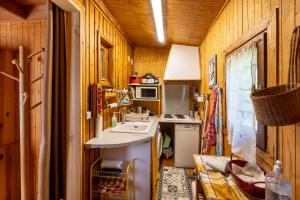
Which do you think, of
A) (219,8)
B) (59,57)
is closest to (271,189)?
(59,57)

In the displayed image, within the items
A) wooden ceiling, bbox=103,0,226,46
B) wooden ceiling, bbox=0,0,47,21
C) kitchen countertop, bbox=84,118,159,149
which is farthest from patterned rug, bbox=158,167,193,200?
wooden ceiling, bbox=0,0,47,21

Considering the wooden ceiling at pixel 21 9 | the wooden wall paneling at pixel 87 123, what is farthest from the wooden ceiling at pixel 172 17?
the wooden ceiling at pixel 21 9

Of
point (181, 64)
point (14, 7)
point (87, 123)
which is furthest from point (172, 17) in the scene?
point (14, 7)

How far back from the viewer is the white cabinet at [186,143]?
3674 mm

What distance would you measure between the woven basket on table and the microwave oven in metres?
3.14

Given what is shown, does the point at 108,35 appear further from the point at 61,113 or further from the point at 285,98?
the point at 285,98

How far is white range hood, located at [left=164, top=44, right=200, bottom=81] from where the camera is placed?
→ 410cm

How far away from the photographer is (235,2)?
1.90 meters

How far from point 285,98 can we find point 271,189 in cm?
47

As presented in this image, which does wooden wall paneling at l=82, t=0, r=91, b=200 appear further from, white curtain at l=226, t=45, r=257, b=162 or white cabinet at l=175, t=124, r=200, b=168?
white cabinet at l=175, t=124, r=200, b=168

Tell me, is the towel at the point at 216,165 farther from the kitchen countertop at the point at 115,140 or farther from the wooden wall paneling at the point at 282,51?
the kitchen countertop at the point at 115,140

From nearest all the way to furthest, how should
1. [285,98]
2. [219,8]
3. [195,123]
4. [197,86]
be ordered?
[285,98], [219,8], [195,123], [197,86]

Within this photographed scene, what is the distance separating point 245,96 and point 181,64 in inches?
104

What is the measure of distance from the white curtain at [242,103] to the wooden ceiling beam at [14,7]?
7.89 ft
